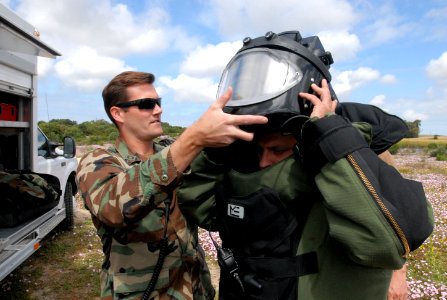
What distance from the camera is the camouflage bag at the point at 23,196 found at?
13.6 ft

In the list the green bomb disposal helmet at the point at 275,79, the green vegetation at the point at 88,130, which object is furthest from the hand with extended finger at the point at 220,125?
the green vegetation at the point at 88,130

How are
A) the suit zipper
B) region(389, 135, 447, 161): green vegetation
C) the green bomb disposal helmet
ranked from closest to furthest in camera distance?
1. the suit zipper
2. the green bomb disposal helmet
3. region(389, 135, 447, 161): green vegetation

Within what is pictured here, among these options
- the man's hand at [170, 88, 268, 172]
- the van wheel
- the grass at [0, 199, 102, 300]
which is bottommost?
the grass at [0, 199, 102, 300]

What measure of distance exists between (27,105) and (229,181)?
4123mm

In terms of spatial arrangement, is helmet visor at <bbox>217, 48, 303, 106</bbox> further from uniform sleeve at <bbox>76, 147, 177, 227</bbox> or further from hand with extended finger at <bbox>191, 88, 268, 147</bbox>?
uniform sleeve at <bbox>76, 147, 177, 227</bbox>

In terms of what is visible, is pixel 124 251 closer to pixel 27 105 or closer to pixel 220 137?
pixel 220 137

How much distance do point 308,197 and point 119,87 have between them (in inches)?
56.4

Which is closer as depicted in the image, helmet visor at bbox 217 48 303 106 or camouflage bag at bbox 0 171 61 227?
helmet visor at bbox 217 48 303 106

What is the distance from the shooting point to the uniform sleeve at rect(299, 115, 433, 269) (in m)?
1.10

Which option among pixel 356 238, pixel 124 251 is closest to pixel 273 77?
pixel 356 238

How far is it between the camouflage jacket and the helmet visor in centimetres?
54

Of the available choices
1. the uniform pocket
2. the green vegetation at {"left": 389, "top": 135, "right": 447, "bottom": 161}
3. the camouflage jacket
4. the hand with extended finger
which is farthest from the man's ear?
the green vegetation at {"left": 389, "top": 135, "right": 447, "bottom": 161}

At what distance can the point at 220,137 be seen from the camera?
121 cm

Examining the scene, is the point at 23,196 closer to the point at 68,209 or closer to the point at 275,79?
the point at 68,209
